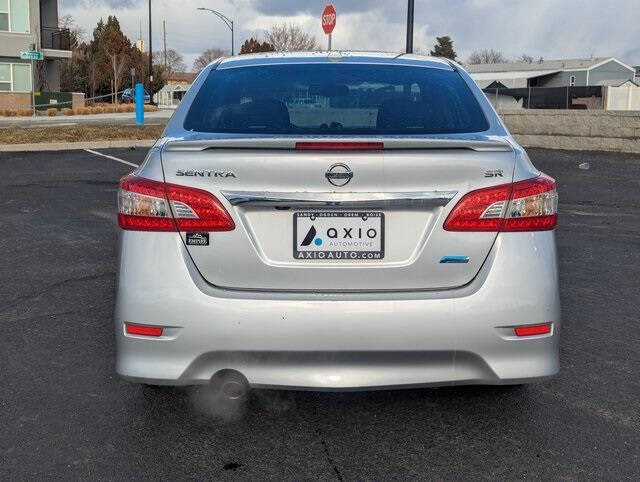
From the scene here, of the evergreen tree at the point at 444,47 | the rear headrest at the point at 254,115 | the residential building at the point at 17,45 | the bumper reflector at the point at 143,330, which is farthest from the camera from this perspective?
the evergreen tree at the point at 444,47

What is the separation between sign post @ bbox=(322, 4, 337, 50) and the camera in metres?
18.8

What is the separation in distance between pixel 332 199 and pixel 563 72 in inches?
3269

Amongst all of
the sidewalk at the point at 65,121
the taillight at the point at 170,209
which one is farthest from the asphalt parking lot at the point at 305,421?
the sidewalk at the point at 65,121

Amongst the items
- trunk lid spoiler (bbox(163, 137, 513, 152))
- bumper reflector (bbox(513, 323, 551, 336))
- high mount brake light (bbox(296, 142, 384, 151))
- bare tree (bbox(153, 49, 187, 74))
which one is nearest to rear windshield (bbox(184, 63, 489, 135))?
trunk lid spoiler (bbox(163, 137, 513, 152))

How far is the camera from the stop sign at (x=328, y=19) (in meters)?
18.8

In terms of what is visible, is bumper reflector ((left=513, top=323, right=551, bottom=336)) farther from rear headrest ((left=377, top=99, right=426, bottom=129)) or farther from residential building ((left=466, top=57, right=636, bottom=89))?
residential building ((left=466, top=57, right=636, bottom=89))

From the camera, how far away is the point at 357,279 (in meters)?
3.00

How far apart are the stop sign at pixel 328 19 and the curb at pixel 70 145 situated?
5185mm

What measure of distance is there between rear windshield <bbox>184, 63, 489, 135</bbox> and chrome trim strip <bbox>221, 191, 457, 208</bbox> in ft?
1.96

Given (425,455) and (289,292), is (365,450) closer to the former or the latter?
(425,455)

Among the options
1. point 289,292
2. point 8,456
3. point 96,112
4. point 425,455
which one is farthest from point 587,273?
point 96,112

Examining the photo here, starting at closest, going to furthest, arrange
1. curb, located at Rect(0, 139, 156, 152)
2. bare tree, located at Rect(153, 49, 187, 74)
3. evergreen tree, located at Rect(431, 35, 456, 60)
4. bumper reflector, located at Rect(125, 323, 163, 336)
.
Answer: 1. bumper reflector, located at Rect(125, 323, 163, 336)
2. curb, located at Rect(0, 139, 156, 152)
3. evergreen tree, located at Rect(431, 35, 456, 60)
4. bare tree, located at Rect(153, 49, 187, 74)

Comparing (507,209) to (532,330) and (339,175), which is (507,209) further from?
(339,175)

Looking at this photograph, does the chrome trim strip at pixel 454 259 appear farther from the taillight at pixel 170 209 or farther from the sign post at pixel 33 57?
the sign post at pixel 33 57
